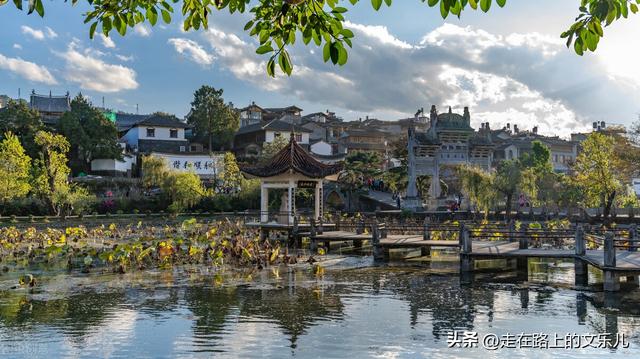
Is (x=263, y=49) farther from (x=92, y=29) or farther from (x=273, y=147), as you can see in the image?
(x=273, y=147)

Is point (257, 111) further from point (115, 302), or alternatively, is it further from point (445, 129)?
point (115, 302)

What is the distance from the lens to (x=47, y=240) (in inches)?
969

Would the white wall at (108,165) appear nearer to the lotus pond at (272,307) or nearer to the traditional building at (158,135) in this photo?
the traditional building at (158,135)

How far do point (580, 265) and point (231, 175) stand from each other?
36253 mm

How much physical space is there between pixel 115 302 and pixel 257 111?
207 feet

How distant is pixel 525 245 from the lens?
772 inches

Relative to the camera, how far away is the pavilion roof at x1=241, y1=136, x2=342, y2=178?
88.8ft

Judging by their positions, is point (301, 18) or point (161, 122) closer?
point (301, 18)

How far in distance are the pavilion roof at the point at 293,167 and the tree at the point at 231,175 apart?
A: 68.6 ft

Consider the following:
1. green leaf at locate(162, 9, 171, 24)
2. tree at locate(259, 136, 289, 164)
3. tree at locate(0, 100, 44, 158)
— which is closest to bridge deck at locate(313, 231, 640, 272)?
green leaf at locate(162, 9, 171, 24)

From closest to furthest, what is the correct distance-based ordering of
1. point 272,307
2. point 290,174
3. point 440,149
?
point 272,307 → point 290,174 → point 440,149

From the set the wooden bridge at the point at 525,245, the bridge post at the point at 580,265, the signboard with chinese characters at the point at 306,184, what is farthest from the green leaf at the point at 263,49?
the signboard with chinese characters at the point at 306,184

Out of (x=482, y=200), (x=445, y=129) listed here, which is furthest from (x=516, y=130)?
(x=482, y=200)

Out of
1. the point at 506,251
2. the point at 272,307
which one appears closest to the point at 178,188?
the point at 506,251
